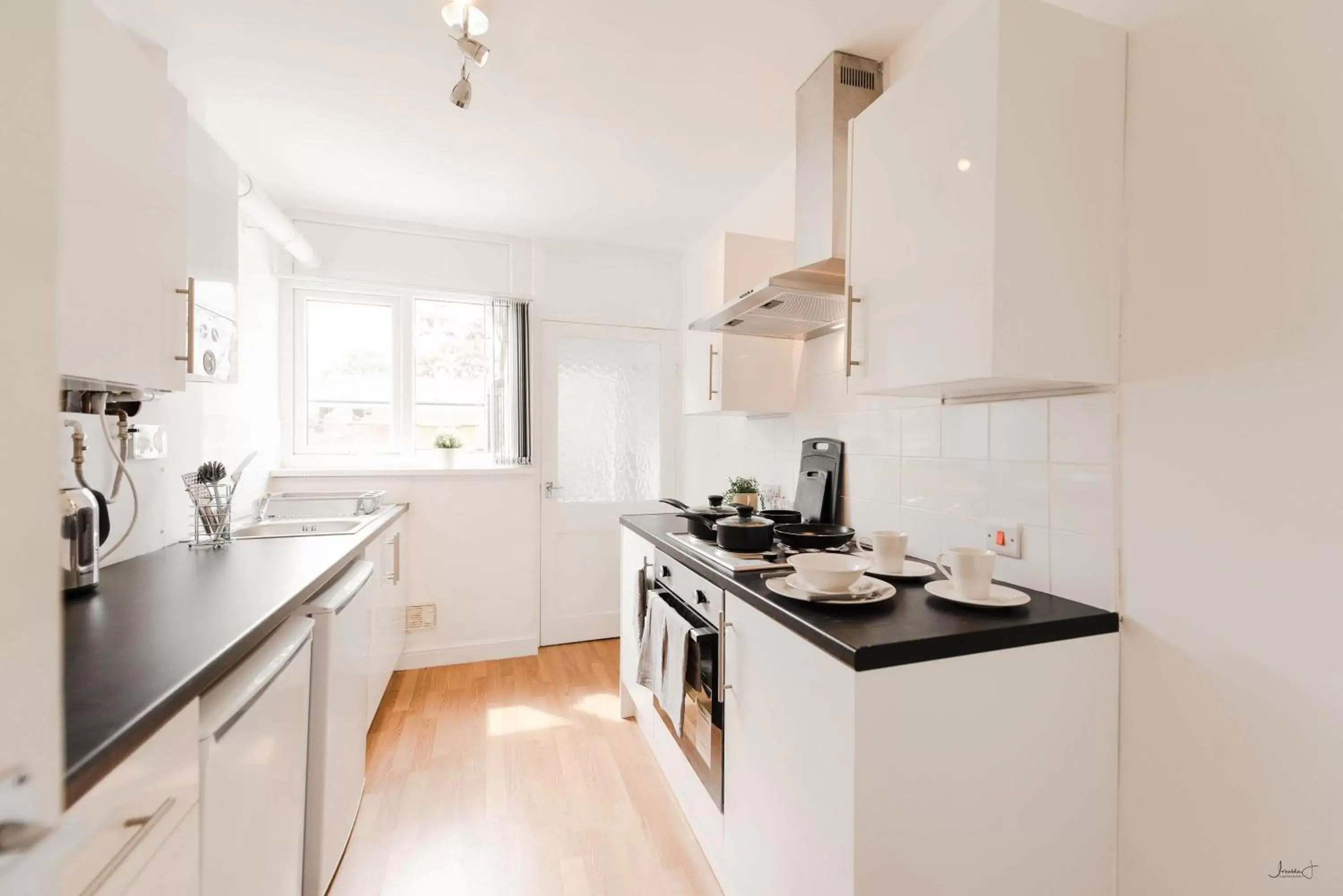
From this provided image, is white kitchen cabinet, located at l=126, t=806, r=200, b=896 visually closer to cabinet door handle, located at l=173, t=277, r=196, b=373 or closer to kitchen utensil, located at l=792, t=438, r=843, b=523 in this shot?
cabinet door handle, located at l=173, t=277, r=196, b=373

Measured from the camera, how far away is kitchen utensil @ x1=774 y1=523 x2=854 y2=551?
5.40 feet

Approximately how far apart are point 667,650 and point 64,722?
136 cm

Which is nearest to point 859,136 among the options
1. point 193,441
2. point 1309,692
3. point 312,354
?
point 1309,692

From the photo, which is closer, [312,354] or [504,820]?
[504,820]

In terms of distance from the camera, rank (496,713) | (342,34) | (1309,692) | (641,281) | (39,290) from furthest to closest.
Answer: (641,281)
(496,713)
(342,34)
(1309,692)
(39,290)

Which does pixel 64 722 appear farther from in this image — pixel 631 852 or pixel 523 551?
pixel 523 551

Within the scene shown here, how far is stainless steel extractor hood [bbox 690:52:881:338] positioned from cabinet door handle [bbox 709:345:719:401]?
0.38m

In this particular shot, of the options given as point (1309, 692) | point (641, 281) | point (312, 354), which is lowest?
point (1309, 692)

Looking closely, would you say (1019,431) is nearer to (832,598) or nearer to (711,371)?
(832,598)

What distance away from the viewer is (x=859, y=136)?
145 centimetres

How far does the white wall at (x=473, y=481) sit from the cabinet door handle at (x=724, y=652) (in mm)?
2152

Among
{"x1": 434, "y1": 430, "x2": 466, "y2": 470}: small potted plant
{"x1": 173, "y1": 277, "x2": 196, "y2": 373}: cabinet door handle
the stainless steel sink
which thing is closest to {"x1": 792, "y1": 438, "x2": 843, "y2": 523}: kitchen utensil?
the stainless steel sink

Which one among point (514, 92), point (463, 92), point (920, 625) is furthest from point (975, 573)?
point (514, 92)

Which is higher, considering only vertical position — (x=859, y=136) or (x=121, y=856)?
(x=859, y=136)
